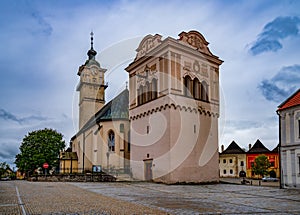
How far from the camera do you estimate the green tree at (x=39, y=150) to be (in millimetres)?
51719

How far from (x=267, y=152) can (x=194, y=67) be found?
135 feet

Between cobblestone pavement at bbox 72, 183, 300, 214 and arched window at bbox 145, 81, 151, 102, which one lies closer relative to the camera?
cobblestone pavement at bbox 72, 183, 300, 214

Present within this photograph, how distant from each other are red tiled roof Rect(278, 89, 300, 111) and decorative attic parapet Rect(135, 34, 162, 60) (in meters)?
11.7

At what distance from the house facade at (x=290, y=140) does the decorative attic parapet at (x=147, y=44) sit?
12012 millimetres

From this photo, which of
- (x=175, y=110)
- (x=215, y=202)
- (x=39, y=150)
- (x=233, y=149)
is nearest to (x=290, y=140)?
(x=175, y=110)

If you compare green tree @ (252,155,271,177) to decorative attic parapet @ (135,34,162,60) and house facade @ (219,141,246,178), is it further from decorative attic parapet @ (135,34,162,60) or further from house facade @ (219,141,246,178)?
decorative attic parapet @ (135,34,162,60)

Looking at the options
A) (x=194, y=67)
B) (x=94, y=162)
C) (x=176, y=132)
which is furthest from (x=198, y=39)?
(x=94, y=162)

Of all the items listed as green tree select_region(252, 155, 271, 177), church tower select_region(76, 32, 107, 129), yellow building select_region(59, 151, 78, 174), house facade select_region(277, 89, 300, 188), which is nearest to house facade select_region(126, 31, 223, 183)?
house facade select_region(277, 89, 300, 188)

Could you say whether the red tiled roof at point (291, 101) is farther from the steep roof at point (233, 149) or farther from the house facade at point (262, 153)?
the steep roof at point (233, 149)

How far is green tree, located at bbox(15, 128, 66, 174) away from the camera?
5172cm

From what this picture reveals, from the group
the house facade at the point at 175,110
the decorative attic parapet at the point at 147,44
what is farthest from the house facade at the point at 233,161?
the decorative attic parapet at the point at 147,44

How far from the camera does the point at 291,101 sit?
25016 millimetres

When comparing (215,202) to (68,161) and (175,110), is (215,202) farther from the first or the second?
(68,161)

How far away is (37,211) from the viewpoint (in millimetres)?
10555
